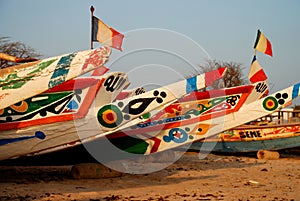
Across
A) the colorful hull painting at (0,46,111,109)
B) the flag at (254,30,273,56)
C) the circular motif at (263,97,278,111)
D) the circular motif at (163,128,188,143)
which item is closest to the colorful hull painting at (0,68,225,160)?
the colorful hull painting at (0,46,111,109)

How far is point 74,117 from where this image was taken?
8328 millimetres

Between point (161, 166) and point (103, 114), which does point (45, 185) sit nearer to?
point (103, 114)

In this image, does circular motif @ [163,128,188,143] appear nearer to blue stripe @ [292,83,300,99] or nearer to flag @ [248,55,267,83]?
blue stripe @ [292,83,300,99]

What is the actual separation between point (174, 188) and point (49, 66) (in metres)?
2.99

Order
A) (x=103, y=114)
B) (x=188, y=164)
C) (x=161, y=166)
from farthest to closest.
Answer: (x=188, y=164) < (x=161, y=166) < (x=103, y=114)

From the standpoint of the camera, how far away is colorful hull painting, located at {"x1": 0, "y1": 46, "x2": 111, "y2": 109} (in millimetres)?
7242

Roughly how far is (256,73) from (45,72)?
7331 millimetres

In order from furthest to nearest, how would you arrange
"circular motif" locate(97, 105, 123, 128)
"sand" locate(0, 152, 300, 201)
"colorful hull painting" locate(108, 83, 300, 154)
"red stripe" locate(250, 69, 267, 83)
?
"red stripe" locate(250, 69, 267, 83) < "colorful hull painting" locate(108, 83, 300, 154) < "circular motif" locate(97, 105, 123, 128) < "sand" locate(0, 152, 300, 201)

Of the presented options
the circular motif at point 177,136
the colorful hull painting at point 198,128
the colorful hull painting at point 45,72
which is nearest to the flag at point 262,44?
the colorful hull painting at point 198,128

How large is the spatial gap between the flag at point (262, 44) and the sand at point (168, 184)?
10.1 ft

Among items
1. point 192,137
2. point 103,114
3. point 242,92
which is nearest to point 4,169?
point 103,114

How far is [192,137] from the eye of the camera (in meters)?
10.1

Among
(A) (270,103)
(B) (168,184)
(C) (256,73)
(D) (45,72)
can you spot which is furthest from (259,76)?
(D) (45,72)

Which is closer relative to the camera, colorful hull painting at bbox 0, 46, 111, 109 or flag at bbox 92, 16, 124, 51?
colorful hull painting at bbox 0, 46, 111, 109
